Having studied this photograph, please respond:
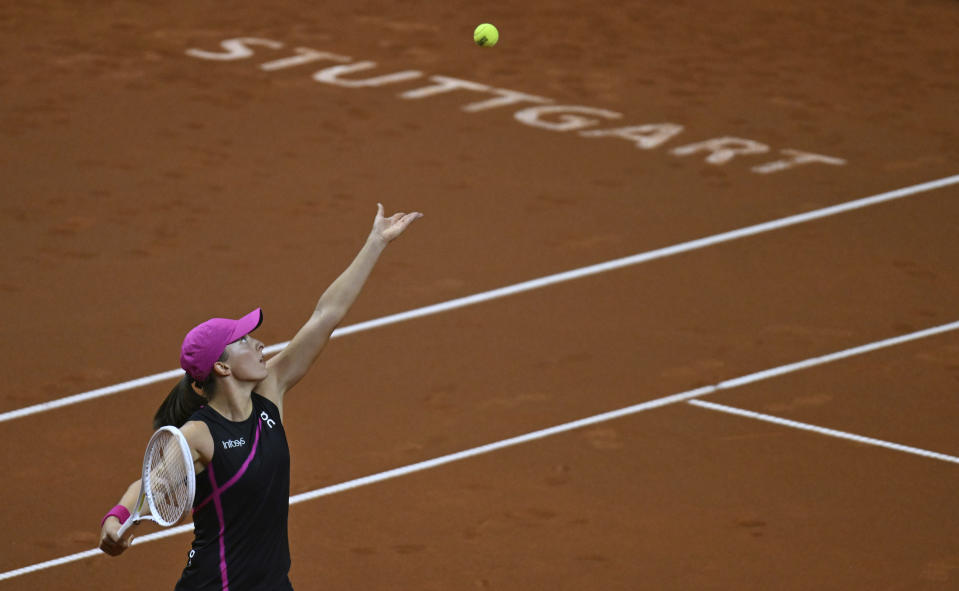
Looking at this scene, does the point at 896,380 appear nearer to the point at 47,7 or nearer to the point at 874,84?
the point at 874,84

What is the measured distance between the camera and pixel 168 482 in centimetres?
591

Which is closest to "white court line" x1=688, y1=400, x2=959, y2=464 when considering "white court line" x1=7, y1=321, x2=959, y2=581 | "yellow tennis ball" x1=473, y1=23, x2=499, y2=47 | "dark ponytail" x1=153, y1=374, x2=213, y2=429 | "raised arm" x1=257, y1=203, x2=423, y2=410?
"white court line" x1=7, y1=321, x2=959, y2=581

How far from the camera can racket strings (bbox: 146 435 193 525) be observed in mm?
5867

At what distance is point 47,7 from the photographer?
62.7ft

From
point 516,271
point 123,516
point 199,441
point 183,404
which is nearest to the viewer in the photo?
point 123,516

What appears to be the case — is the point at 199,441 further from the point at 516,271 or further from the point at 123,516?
the point at 516,271

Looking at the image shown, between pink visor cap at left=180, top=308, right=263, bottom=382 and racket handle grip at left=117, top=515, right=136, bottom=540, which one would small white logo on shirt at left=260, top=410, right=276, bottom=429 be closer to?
pink visor cap at left=180, top=308, right=263, bottom=382

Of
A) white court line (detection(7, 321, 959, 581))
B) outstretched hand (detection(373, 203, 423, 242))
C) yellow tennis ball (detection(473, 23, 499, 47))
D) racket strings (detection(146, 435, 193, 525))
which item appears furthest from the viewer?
yellow tennis ball (detection(473, 23, 499, 47))

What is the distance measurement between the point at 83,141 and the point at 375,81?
2949 mm

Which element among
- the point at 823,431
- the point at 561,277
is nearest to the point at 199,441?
Answer: the point at 823,431

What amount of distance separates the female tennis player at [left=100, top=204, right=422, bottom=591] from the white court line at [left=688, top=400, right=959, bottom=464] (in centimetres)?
441

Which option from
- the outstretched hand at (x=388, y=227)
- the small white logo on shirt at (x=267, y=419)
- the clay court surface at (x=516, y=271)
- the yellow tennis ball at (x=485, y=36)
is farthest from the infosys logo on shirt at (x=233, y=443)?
the yellow tennis ball at (x=485, y=36)

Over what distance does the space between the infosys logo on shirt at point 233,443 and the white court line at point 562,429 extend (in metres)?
2.89

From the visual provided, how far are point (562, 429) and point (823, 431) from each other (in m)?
1.45
